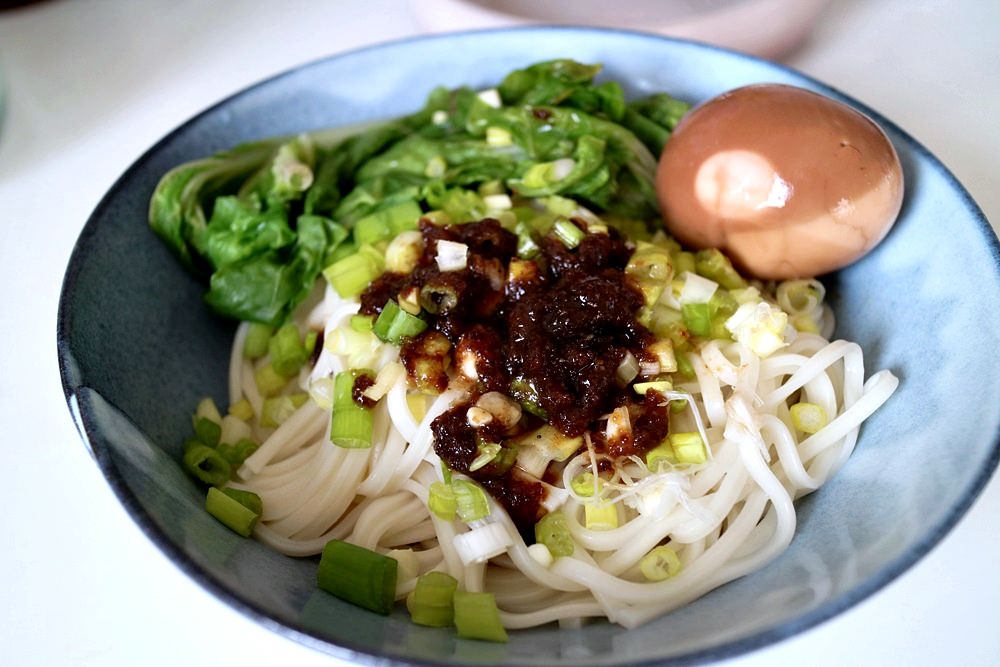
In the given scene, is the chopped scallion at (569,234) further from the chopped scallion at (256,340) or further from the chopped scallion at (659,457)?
the chopped scallion at (256,340)

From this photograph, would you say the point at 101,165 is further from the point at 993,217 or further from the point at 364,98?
the point at 993,217

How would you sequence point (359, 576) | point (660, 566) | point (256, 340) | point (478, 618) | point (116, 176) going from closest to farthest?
point (478, 618)
point (359, 576)
point (660, 566)
point (256, 340)
point (116, 176)

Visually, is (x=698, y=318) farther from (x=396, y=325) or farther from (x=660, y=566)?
(x=396, y=325)

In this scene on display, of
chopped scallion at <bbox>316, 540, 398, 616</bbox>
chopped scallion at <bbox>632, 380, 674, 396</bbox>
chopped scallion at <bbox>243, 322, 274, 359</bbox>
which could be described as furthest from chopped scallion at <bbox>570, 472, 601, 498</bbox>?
chopped scallion at <bbox>243, 322, 274, 359</bbox>

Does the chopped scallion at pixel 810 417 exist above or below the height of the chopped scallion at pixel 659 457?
below

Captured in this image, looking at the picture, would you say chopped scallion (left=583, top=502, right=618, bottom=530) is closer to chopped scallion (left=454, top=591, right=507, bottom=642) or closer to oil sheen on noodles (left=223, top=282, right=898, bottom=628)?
oil sheen on noodles (left=223, top=282, right=898, bottom=628)

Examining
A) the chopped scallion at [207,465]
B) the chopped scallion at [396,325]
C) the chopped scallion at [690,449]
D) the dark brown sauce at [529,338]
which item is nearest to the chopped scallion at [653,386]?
the dark brown sauce at [529,338]

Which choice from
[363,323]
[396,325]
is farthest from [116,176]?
[396,325]
